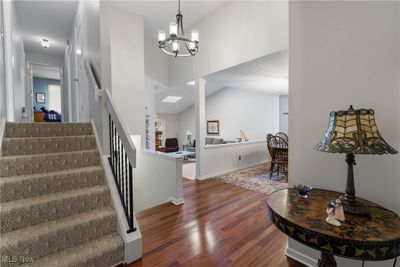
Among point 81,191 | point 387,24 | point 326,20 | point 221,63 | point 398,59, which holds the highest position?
point 221,63

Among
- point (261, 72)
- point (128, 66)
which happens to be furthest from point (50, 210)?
point (261, 72)

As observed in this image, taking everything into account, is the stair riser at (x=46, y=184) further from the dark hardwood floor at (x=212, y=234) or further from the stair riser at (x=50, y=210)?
the dark hardwood floor at (x=212, y=234)

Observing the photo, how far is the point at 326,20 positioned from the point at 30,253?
10.0 feet

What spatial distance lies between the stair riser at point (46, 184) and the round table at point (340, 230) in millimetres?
1919

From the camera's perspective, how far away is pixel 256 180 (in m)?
4.36

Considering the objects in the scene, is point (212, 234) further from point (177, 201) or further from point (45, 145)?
point (45, 145)

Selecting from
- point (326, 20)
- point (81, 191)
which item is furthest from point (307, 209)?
point (81, 191)

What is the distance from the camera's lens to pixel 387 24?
1.33 meters

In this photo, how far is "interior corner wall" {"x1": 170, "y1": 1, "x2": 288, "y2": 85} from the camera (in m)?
3.12

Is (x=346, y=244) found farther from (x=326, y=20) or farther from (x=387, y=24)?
(x=326, y=20)

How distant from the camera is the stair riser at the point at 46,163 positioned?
76.2 inches

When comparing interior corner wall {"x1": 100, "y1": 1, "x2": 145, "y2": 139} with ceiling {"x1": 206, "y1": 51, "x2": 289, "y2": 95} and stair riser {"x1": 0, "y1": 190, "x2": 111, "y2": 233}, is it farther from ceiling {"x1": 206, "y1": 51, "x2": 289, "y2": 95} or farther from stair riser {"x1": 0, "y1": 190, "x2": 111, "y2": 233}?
stair riser {"x1": 0, "y1": 190, "x2": 111, "y2": 233}

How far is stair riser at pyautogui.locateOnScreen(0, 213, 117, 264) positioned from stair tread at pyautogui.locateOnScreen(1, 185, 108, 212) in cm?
30

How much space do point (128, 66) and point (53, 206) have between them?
2933mm
